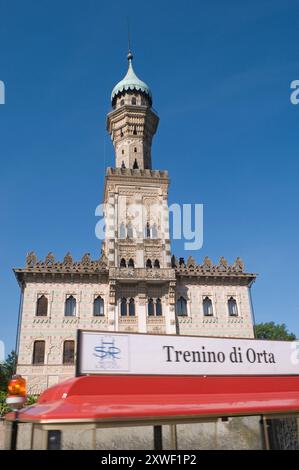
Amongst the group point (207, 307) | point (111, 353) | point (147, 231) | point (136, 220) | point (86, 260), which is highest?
point (136, 220)

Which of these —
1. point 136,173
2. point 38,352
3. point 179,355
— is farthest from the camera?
point 136,173

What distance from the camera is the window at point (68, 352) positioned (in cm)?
2691

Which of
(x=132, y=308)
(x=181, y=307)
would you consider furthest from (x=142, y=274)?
(x=181, y=307)

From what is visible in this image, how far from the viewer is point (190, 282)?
30.8 m

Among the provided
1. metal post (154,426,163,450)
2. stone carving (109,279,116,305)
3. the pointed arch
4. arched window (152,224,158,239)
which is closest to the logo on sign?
metal post (154,426,163,450)

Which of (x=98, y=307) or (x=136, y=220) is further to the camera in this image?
(x=136, y=220)

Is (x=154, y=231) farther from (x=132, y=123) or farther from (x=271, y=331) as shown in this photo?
(x=271, y=331)

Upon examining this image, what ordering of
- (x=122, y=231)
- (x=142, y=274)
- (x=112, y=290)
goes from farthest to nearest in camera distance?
(x=122, y=231) < (x=142, y=274) < (x=112, y=290)

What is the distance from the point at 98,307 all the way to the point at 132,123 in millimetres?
18858

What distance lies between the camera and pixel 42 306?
28391 millimetres

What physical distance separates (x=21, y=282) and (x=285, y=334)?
49581 mm

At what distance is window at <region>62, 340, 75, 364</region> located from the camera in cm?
2691
